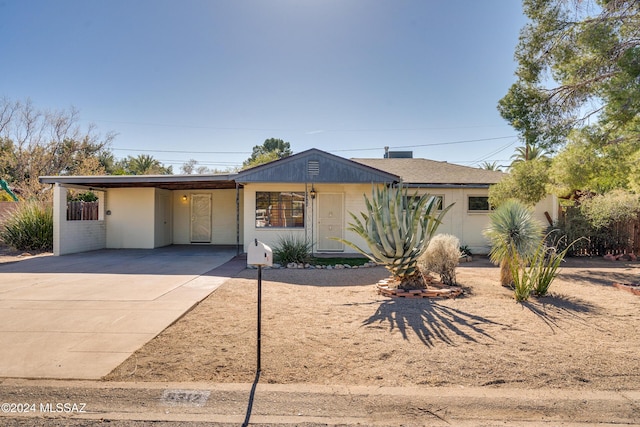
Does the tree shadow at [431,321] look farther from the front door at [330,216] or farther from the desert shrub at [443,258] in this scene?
the front door at [330,216]

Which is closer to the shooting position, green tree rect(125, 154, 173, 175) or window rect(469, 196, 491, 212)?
window rect(469, 196, 491, 212)

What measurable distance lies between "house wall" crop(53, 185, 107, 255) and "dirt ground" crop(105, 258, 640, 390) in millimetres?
9269

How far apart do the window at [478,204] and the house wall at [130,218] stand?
13.0 metres

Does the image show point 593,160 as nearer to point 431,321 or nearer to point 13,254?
point 431,321

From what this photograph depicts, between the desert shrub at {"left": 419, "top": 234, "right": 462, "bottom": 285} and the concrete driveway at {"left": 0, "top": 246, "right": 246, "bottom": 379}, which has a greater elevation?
the desert shrub at {"left": 419, "top": 234, "right": 462, "bottom": 285}

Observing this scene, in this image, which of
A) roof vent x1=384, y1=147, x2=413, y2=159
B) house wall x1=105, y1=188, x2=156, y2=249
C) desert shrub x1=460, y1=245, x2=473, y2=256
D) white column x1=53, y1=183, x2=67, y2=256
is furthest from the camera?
roof vent x1=384, y1=147, x2=413, y2=159

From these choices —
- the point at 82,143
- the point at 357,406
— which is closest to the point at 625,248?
the point at 357,406

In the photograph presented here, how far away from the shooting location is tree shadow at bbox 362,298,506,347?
4594mm

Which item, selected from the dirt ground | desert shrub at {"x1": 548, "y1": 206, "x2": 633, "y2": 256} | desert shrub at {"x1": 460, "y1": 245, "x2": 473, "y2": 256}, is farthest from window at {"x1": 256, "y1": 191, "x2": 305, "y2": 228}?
desert shrub at {"x1": 548, "y1": 206, "x2": 633, "y2": 256}

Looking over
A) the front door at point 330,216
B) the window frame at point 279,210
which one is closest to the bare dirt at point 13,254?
the window frame at point 279,210

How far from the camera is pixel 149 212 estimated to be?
1495 cm

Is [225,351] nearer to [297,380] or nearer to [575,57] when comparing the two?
[297,380]

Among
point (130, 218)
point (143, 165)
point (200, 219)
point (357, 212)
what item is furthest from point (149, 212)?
point (143, 165)

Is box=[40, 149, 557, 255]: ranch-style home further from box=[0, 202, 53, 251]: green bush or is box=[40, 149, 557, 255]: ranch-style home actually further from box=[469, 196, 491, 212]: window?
box=[0, 202, 53, 251]: green bush
